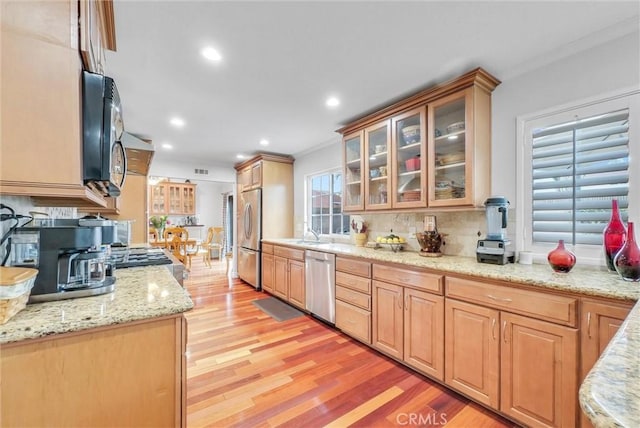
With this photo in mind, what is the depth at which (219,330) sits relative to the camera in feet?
9.43

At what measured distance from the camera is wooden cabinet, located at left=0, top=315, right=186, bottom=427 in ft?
2.66

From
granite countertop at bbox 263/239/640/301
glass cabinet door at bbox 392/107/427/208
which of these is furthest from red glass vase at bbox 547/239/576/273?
glass cabinet door at bbox 392/107/427/208

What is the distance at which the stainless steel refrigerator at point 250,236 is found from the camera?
4.54m

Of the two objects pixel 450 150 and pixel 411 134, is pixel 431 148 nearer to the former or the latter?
pixel 450 150

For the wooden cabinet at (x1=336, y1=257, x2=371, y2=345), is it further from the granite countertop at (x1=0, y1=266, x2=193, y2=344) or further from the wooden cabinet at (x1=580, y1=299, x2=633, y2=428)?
the granite countertop at (x1=0, y1=266, x2=193, y2=344)

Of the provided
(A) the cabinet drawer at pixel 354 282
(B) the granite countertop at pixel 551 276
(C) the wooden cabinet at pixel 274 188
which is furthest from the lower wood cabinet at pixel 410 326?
(C) the wooden cabinet at pixel 274 188

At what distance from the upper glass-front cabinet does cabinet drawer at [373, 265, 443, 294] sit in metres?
0.64

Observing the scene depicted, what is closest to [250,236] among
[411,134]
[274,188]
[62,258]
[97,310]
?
[274,188]

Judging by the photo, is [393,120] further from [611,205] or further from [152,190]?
[152,190]

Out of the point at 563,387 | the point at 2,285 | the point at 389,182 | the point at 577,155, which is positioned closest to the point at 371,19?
the point at 389,182

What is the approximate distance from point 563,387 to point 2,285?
2371 millimetres

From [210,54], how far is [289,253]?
2.51 metres

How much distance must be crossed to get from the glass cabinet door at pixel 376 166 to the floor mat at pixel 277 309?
5.38 ft

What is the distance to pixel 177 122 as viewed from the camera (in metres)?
3.21
